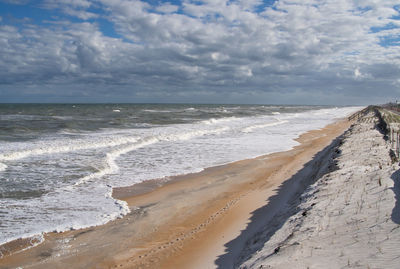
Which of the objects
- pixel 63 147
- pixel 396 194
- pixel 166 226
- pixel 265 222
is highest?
pixel 396 194

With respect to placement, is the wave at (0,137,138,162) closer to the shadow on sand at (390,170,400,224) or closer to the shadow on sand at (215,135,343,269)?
the shadow on sand at (215,135,343,269)

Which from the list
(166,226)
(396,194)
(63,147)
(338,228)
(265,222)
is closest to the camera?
(338,228)

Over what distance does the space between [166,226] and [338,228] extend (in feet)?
12.3

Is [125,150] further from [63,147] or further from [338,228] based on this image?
[338,228]

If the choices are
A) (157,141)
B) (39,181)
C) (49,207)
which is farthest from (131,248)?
(157,141)

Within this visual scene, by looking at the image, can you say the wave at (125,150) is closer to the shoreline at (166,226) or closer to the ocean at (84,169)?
the ocean at (84,169)

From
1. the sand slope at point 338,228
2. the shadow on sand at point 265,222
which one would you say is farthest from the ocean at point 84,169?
the sand slope at point 338,228

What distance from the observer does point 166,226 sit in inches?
288

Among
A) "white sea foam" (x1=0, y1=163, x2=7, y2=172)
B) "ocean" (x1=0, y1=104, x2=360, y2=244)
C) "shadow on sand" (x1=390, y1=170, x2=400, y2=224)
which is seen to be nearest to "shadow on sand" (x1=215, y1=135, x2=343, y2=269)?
"shadow on sand" (x1=390, y1=170, x2=400, y2=224)

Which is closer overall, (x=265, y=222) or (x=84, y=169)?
(x=265, y=222)

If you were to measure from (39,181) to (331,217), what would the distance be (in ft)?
30.8


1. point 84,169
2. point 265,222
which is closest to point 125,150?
point 84,169

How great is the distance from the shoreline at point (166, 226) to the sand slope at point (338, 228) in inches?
51.6

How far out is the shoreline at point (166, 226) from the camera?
19.3 feet
